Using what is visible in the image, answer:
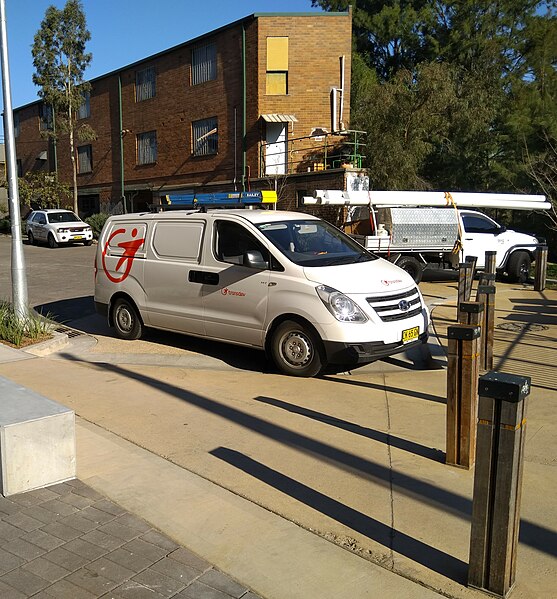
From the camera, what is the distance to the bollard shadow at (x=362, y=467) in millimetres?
3932

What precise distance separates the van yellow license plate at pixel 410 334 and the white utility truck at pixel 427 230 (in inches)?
288

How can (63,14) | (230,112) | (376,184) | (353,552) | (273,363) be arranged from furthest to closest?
1. (63,14)
2. (230,112)
3. (376,184)
4. (273,363)
5. (353,552)

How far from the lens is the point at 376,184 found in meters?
25.5

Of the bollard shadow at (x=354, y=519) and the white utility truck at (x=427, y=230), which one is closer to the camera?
the bollard shadow at (x=354, y=519)

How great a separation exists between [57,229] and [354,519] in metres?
27.0

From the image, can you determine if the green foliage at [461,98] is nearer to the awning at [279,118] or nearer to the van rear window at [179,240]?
the awning at [279,118]

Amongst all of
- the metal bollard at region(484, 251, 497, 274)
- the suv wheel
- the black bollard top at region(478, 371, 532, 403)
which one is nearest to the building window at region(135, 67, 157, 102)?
the suv wheel

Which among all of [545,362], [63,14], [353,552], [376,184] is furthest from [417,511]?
[63,14]


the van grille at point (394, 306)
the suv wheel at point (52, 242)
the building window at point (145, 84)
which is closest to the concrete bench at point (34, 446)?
the van grille at point (394, 306)

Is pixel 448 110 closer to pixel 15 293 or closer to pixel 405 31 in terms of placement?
pixel 405 31

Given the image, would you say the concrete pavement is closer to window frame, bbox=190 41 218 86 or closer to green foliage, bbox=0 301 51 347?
green foliage, bbox=0 301 51 347

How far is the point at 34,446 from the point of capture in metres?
4.39

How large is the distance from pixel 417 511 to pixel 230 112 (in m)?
26.8

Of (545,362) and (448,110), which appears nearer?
(545,362)
